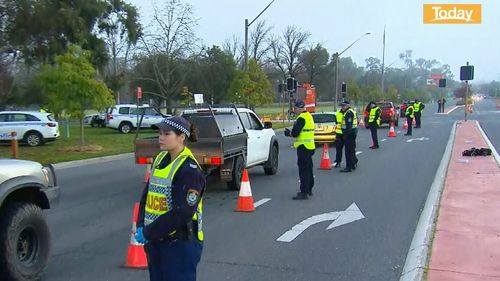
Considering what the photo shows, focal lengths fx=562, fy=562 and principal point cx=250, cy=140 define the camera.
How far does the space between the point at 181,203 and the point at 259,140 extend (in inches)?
387

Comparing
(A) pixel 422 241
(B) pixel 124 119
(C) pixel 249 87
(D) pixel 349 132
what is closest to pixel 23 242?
(A) pixel 422 241

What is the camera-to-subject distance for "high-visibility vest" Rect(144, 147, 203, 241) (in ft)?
11.6

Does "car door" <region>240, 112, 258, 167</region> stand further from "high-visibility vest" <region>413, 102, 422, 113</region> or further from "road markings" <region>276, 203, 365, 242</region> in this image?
"high-visibility vest" <region>413, 102, 422, 113</region>

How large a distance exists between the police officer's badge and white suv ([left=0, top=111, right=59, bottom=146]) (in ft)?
74.1

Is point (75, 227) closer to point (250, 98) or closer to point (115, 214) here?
point (115, 214)

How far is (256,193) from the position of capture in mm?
11398

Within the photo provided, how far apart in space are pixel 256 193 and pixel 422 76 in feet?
542

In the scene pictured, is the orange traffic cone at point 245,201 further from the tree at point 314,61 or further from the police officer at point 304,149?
the tree at point 314,61

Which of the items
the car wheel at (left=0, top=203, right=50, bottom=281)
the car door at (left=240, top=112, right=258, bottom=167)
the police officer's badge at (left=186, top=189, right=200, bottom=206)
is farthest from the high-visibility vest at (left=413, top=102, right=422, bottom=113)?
the police officer's badge at (left=186, top=189, right=200, bottom=206)

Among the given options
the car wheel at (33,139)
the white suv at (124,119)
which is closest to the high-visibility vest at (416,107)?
the white suv at (124,119)

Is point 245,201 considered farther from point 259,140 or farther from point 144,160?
point 259,140

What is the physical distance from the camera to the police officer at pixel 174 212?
3.44 metres

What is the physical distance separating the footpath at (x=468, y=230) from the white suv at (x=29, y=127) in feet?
58.5

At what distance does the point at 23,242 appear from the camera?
5.60m
